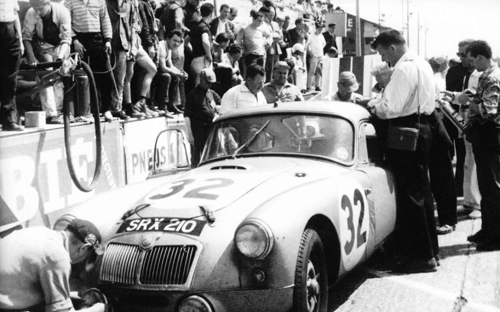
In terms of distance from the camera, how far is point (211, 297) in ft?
11.5

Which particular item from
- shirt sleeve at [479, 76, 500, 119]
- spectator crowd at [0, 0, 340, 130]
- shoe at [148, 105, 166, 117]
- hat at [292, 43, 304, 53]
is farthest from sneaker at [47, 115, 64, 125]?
hat at [292, 43, 304, 53]

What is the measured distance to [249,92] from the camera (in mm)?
7453

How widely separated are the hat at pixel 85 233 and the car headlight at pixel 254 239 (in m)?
0.87

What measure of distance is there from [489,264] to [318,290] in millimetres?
2397

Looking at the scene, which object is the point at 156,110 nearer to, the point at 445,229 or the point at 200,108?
the point at 200,108

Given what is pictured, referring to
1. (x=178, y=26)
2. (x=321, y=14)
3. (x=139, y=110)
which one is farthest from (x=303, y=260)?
(x=321, y=14)

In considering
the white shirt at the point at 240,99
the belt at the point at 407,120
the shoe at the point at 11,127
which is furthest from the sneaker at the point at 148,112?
the belt at the point at 407,120

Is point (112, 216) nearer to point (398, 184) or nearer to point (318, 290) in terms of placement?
point (318, 290)

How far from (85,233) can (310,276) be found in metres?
1.42

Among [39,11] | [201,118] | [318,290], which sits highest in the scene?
[39,11]

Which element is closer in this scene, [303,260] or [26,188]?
[303,260]

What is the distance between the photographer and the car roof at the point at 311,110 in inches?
204

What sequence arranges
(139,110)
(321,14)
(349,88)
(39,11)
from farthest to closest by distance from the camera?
(321,14)
(139,110)
(349,88)
(39,11)

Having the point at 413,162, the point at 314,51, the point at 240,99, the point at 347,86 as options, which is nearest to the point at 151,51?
the point at 240,99
